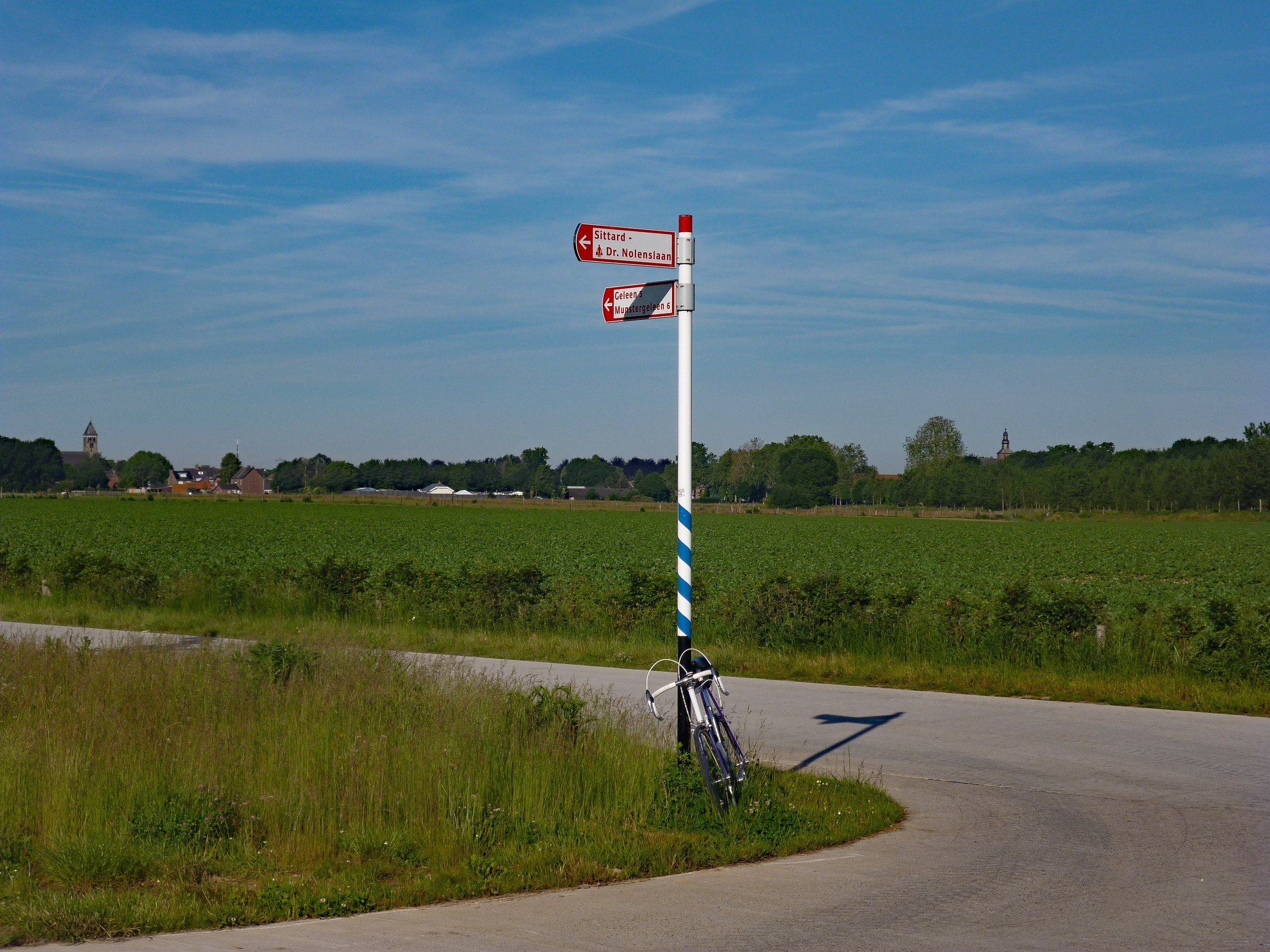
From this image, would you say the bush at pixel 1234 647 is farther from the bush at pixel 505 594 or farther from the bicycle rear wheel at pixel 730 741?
the bush at pixel 505 594

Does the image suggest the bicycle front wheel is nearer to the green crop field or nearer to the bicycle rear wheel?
the bicycle rear wheel

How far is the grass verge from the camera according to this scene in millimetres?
12945

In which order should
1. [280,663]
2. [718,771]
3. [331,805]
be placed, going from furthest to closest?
[280,663]
[718,771]
[331,805]

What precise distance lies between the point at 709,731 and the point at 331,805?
2.40m

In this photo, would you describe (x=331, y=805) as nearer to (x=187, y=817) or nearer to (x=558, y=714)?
(x=187, y=817)

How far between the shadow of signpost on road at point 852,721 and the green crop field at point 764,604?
2443 millimetres

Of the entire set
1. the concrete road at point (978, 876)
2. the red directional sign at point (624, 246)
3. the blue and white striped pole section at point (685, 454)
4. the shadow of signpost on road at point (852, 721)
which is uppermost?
the red directional sign at point (624, 246)

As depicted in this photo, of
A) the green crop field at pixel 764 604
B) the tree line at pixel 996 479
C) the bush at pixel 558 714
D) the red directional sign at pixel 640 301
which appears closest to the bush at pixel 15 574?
the green crop field at pixel 764 604

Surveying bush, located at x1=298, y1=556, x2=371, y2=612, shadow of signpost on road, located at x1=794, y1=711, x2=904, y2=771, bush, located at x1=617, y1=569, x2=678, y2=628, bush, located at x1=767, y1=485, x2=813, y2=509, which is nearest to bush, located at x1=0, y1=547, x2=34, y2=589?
bush, located at x1=298, y1=556, x2=371, y2=612

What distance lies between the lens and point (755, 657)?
15.9 metres

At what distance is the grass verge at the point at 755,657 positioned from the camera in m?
12.9

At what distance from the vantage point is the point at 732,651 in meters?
16.4

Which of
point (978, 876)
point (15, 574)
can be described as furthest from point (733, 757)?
point (15, 574)

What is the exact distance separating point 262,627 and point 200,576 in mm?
5484
